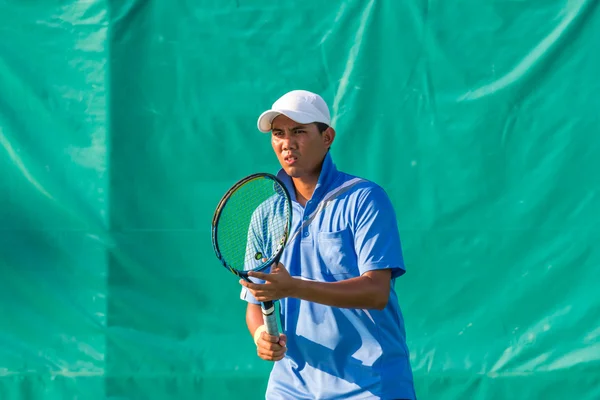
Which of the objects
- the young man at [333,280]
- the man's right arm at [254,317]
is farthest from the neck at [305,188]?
the man's right arm at [254,317]

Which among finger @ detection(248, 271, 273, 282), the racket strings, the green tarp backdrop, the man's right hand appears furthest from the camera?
the green tarp backdrop

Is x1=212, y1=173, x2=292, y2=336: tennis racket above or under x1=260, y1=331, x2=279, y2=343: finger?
above

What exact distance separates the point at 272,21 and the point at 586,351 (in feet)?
7.03

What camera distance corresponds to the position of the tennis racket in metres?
2.67

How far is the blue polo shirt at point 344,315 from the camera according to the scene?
8.60ft

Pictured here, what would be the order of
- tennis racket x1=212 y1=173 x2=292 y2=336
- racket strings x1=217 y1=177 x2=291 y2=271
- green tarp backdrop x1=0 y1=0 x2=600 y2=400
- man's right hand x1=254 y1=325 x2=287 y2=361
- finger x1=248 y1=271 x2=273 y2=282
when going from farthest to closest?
green tarp backdrop x1=0 y1=0 x2=600 y2=400 < racket strings x1=217 y1=177 x2=291 y2=271 < tennis racket x1=212 y1=173 x2=292 y2=336 < man's right hand x1=254 y1=325 x2=287 y2=361 < finger x1=248 y1=271 x2=273 y2=282

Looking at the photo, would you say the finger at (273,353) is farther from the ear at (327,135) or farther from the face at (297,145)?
the ear at (327,135)

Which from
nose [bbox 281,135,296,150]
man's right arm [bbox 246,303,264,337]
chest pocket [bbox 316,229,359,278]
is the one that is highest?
nose [bbox 281,135,296,150]

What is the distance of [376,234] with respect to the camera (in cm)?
260

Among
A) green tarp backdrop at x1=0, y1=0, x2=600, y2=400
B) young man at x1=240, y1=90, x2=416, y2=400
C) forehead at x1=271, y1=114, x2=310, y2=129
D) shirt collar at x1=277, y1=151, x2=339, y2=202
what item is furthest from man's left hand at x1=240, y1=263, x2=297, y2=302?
green tarp backdrop at x1=0, y1=0, x2=600, y2=400

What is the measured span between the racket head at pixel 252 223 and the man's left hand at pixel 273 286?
0.85 feet

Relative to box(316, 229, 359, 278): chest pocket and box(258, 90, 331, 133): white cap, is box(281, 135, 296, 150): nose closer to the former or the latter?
box(258, 90, 331, 133): white cap

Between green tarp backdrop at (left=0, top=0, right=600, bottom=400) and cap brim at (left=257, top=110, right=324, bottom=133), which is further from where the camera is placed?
green tarp backdrop at (left=0, top=0, right=600, bottom=400)

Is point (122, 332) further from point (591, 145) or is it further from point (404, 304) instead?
point (591, 145)
